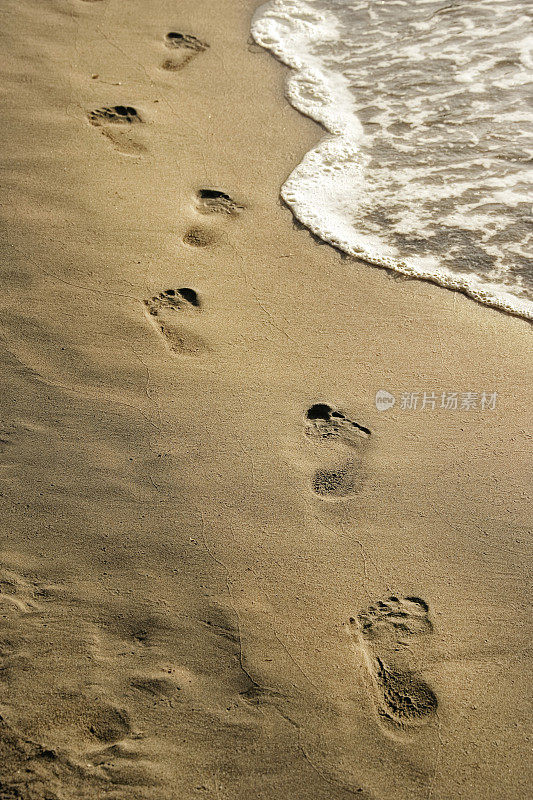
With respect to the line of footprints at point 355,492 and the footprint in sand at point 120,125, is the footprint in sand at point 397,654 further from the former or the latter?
the footprint in sand at point 120,125

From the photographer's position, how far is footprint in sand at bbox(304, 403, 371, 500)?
7.91 ft

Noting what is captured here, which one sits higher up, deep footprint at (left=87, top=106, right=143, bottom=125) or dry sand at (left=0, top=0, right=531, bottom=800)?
deep footprint at (left=87, top=106, right=143, bottom=125)

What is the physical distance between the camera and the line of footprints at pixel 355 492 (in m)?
1.95

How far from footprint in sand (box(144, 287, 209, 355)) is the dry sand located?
0.01 metres

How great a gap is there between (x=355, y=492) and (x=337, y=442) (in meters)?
0.23

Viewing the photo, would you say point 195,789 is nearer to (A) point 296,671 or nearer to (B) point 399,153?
(A) point 296,671

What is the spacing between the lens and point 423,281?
3.21 meters

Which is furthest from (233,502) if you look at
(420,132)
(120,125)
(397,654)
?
(420,132)

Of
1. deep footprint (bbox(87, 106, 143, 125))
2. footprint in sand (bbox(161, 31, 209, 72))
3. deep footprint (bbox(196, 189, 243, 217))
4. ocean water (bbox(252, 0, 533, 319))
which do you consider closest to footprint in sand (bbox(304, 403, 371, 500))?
ocean water (bbox(252, 0, 533, 319))

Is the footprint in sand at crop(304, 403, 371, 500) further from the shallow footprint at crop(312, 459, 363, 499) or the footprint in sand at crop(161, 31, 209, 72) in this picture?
the footprint in sand at crop(161, 31, 209, 72)

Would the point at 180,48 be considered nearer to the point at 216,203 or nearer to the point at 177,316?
the point at 216,203

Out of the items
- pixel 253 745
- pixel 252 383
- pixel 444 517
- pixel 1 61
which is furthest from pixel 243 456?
pixel 1 61

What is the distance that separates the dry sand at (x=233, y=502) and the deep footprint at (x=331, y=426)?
3 centimetres

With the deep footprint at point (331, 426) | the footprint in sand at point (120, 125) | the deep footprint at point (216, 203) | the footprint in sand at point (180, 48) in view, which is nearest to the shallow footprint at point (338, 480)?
the deep footprint at point (331, 426)
